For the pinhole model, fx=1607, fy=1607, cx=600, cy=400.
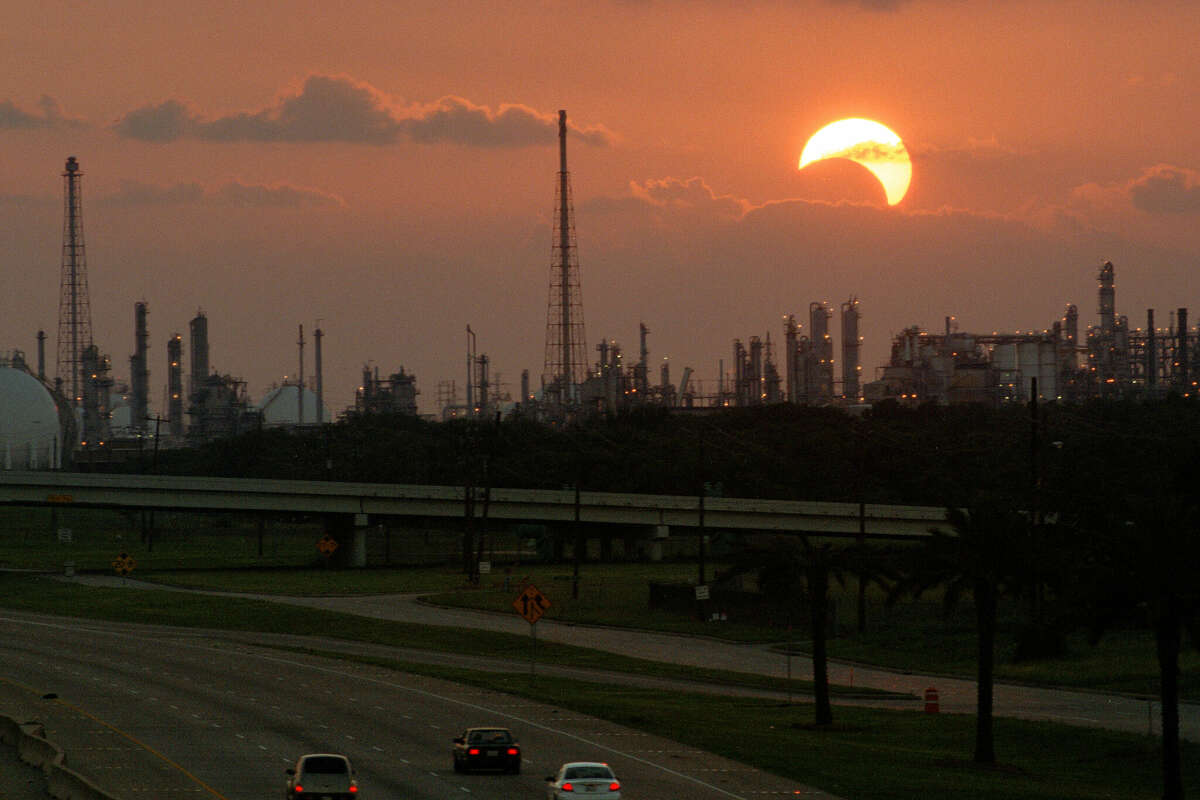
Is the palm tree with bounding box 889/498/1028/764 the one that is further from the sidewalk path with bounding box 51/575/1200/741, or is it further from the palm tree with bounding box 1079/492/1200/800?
the sidewalk path with bounding box 51/575/1200/741

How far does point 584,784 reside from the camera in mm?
33438

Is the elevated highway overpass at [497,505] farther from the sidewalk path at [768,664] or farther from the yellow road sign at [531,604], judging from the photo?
the yellow road sign at [531,604]

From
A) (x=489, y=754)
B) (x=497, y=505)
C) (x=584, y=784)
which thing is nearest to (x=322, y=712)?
(x=489, y=754)

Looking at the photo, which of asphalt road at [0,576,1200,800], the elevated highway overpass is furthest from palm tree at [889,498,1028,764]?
the elevated highway overpass

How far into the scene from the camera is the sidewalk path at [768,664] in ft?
184

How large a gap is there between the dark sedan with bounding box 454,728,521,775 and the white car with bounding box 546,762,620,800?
5289mm

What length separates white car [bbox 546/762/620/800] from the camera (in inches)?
1310

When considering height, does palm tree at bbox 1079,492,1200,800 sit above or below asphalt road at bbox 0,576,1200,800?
above

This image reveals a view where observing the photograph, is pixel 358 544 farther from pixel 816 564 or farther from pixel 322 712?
pixel 816 564

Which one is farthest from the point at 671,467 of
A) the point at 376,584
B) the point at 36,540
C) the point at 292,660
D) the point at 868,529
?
the point at 292,660

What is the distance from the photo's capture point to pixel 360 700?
179 feet

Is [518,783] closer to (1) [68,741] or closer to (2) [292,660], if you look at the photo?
(1) [68,741]

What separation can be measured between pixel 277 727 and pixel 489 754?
10.5 metres

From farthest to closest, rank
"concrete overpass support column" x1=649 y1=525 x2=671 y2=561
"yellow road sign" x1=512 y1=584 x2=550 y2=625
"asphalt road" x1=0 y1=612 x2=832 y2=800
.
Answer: "concrete overpass support column" x1=649 y1=525 x2=671 y2=561 < "yellow road sign" x1=512 y1=584 x2=550 y2=625 < "asphalt road" x1=0 y1=612 x2=832 y2=800
